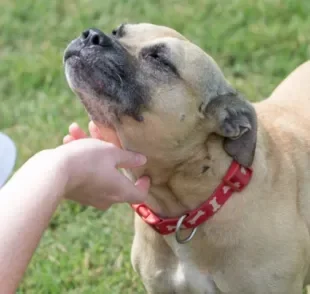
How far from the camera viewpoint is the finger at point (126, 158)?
2.58 metres

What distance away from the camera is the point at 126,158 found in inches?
104

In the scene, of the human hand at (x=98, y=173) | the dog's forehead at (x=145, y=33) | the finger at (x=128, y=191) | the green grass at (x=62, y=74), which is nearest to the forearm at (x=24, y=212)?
the human hand at (x=98, y=173)

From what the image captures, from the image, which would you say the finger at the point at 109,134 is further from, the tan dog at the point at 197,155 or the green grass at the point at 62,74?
the green grass at the point at 62,74

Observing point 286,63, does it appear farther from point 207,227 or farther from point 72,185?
point 72,185

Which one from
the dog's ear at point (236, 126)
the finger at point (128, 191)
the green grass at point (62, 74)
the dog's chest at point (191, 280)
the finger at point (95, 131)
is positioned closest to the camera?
the finger at point (128, 191)

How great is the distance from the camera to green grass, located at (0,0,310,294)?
388cm

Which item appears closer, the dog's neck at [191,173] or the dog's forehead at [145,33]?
the dog's neck at [191,173]

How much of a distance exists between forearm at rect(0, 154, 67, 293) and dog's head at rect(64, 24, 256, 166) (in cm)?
47

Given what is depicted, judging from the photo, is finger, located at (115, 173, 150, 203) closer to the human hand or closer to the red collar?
the human hand

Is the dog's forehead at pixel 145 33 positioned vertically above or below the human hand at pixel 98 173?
above

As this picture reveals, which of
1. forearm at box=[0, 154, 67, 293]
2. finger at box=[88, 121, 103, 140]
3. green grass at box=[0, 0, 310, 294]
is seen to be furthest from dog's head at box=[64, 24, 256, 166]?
green grass at box=[0, 0, 310, 294]

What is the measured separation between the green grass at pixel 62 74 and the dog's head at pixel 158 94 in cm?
125

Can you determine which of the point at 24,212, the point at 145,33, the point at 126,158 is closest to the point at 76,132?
the point at 126,158

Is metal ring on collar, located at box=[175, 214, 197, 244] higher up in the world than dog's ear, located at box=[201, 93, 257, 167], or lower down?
lower down
